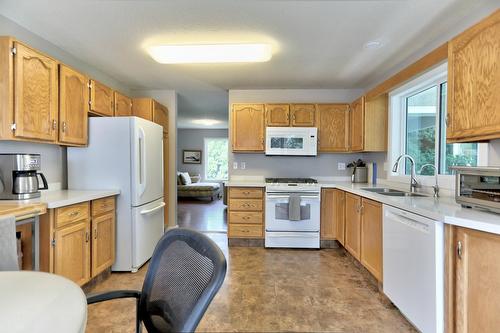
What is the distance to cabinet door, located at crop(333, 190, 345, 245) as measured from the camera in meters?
3.31

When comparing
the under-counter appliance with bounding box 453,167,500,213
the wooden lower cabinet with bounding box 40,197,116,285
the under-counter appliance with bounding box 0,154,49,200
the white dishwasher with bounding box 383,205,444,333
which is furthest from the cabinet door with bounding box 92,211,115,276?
the under-counter appliance with bounding box 453,167,500,213

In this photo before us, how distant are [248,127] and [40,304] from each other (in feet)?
10.9

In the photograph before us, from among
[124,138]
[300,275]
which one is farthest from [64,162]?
[300,275]

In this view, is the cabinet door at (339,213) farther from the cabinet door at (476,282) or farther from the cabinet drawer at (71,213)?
the cabinet drawer at (71,213)

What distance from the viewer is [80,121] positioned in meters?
2.60

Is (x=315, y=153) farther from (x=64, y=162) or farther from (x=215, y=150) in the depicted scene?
(x=215, y=150)

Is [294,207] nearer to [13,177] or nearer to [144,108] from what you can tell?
[144,108]

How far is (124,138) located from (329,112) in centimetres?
270

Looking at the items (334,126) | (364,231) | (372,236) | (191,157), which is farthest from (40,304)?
(191,157)

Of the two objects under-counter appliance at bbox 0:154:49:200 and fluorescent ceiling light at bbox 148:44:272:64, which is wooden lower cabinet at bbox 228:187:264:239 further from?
under-counter appliance at bbox 0:154:49:200

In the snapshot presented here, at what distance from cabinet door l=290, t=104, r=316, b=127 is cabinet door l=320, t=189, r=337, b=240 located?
0.99 m

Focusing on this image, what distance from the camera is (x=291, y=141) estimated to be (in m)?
3.79

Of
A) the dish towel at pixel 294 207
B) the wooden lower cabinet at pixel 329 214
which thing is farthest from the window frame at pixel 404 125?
the dish towel at pixel 294 207

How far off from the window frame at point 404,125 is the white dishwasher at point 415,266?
722mm
